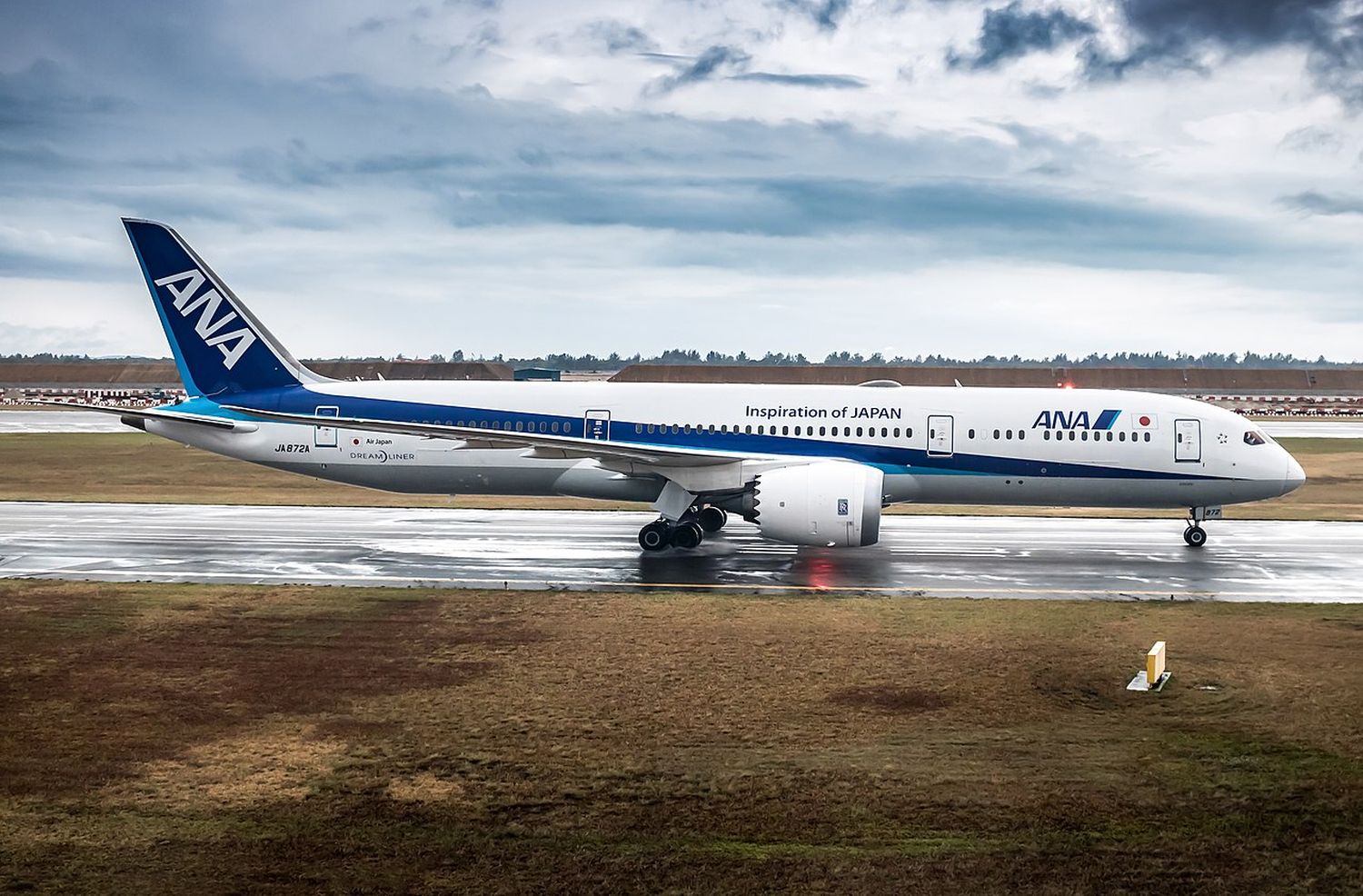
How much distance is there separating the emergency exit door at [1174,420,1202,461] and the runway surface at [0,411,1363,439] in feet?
165

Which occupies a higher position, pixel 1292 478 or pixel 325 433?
pixel 325 433

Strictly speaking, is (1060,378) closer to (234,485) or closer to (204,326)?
(234,485)

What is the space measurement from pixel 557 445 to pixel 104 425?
241ft

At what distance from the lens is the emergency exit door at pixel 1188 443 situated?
30812 millimetres

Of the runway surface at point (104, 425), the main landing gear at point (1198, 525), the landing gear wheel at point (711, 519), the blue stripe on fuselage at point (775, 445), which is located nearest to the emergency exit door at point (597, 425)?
the blue stripe on fuselage at point (775, 445)

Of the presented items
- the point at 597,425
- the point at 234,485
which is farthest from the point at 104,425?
the point at 597,425

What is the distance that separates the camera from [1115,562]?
28828 millimetres

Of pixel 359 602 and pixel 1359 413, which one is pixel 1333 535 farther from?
pixel 1359 413

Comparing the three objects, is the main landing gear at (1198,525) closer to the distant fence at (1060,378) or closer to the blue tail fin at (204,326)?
the blue tail fin at (204,326)

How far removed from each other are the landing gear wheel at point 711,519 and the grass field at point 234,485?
8315mm

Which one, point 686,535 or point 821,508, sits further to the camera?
point 686,535

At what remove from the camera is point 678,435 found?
31609 mm

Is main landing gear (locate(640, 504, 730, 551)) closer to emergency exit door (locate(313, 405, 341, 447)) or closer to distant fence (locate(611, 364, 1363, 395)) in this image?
emergency exit door (locate(313, 405, 341, 447))

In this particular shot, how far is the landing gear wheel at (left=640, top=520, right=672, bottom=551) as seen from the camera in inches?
1180
